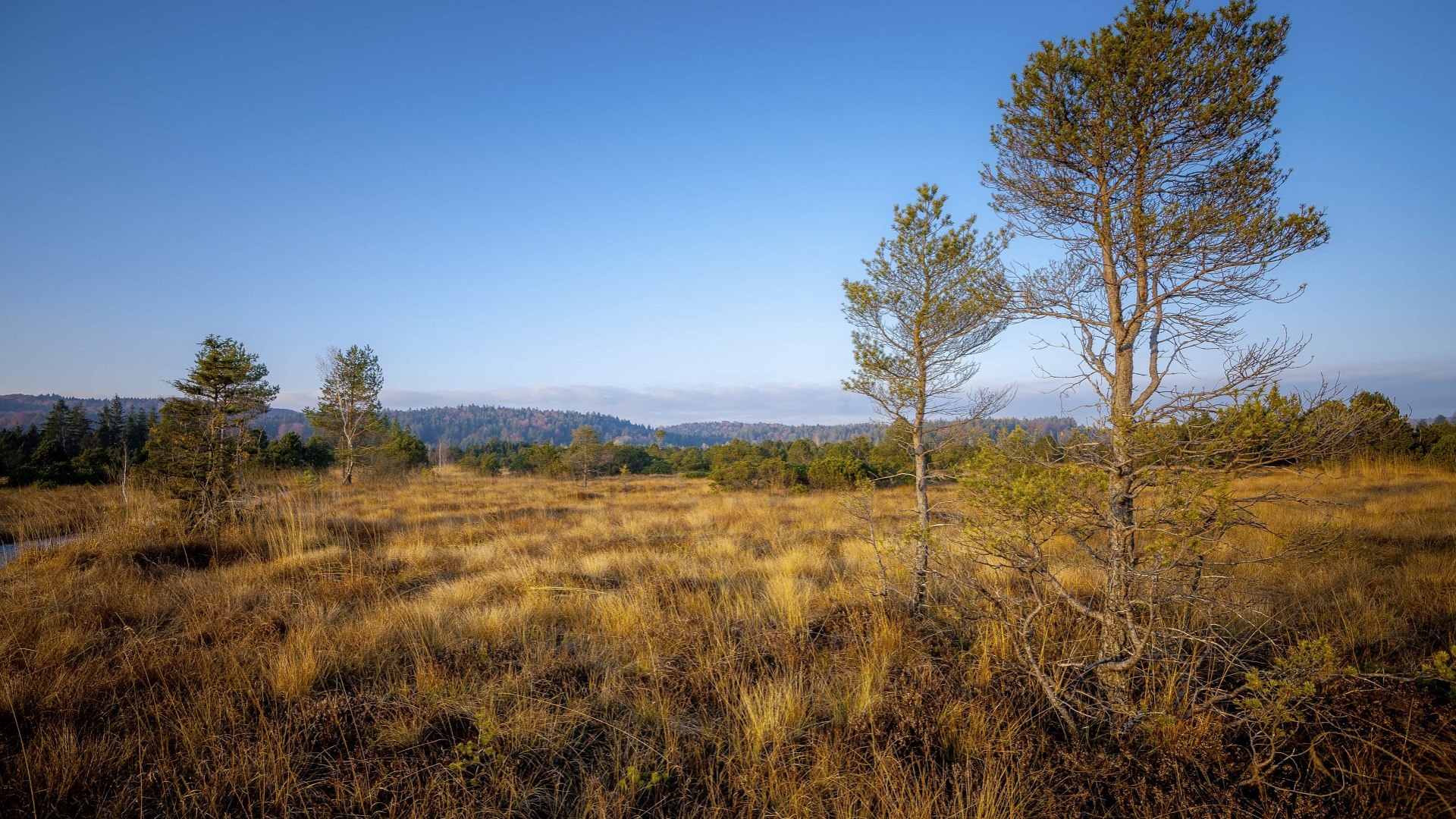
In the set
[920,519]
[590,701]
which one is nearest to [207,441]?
[590,701]

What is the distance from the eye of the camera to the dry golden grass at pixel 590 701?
8.04 feet

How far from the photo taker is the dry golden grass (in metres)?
2.45

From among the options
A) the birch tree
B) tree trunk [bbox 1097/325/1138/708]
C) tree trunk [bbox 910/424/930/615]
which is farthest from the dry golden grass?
the birch tree

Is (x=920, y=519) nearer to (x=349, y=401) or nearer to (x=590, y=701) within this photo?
(x=590, y=701)

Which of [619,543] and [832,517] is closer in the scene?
[619,543]

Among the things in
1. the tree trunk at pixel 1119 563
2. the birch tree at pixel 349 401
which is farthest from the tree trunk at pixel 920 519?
the birch tree at pixel 349 401

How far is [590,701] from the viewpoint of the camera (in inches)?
136

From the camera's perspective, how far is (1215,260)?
361 cm

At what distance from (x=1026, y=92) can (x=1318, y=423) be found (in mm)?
3114

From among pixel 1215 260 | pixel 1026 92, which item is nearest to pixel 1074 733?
pixel 1215 260

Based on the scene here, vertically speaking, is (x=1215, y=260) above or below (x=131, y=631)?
above

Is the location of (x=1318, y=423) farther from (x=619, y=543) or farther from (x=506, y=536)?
(x=506, y=536)

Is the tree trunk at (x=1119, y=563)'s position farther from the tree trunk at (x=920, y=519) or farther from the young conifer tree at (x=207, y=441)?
the young conifer tree at (x=207, y=441)

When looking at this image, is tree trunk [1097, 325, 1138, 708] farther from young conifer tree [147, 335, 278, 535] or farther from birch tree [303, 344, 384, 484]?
birch tree [303, 344, 384, 484]
